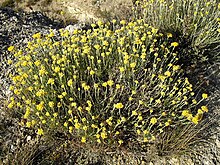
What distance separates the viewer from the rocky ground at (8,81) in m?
3.33

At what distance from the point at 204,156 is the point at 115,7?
4705 mm

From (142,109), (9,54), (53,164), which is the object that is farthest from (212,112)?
(9,54)

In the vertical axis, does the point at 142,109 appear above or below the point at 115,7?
below

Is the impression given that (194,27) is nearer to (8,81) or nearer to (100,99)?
(100,99)

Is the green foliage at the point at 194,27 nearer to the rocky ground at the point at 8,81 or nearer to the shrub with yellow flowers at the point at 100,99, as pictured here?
the rocky ground at the point at 8,81

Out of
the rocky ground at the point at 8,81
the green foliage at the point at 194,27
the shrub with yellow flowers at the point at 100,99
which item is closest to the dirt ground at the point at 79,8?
the rocky ground at the point at 8,81

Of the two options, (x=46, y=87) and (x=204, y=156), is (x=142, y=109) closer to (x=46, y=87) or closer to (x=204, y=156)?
(x=204, y=156)

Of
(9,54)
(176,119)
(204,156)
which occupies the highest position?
(9,54)

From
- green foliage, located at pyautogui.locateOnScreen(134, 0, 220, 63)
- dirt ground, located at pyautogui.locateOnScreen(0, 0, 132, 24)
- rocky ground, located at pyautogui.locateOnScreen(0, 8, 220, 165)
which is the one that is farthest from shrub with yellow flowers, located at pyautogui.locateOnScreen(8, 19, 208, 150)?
dirt ground, located at pyautogui.locateOnScreen(0, 0, 132, 24)

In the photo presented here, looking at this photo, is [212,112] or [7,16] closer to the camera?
[212,112]

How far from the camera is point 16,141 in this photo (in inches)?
137

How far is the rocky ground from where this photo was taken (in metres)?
3.33

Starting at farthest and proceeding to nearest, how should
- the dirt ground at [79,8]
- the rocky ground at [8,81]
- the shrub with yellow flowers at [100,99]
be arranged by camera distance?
the dirt ground at [79,8] → the rocky ground at [8,81] → the shrub with yellow flowers at [100,99]

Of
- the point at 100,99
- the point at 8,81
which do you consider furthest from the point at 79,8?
the point at 100,99
